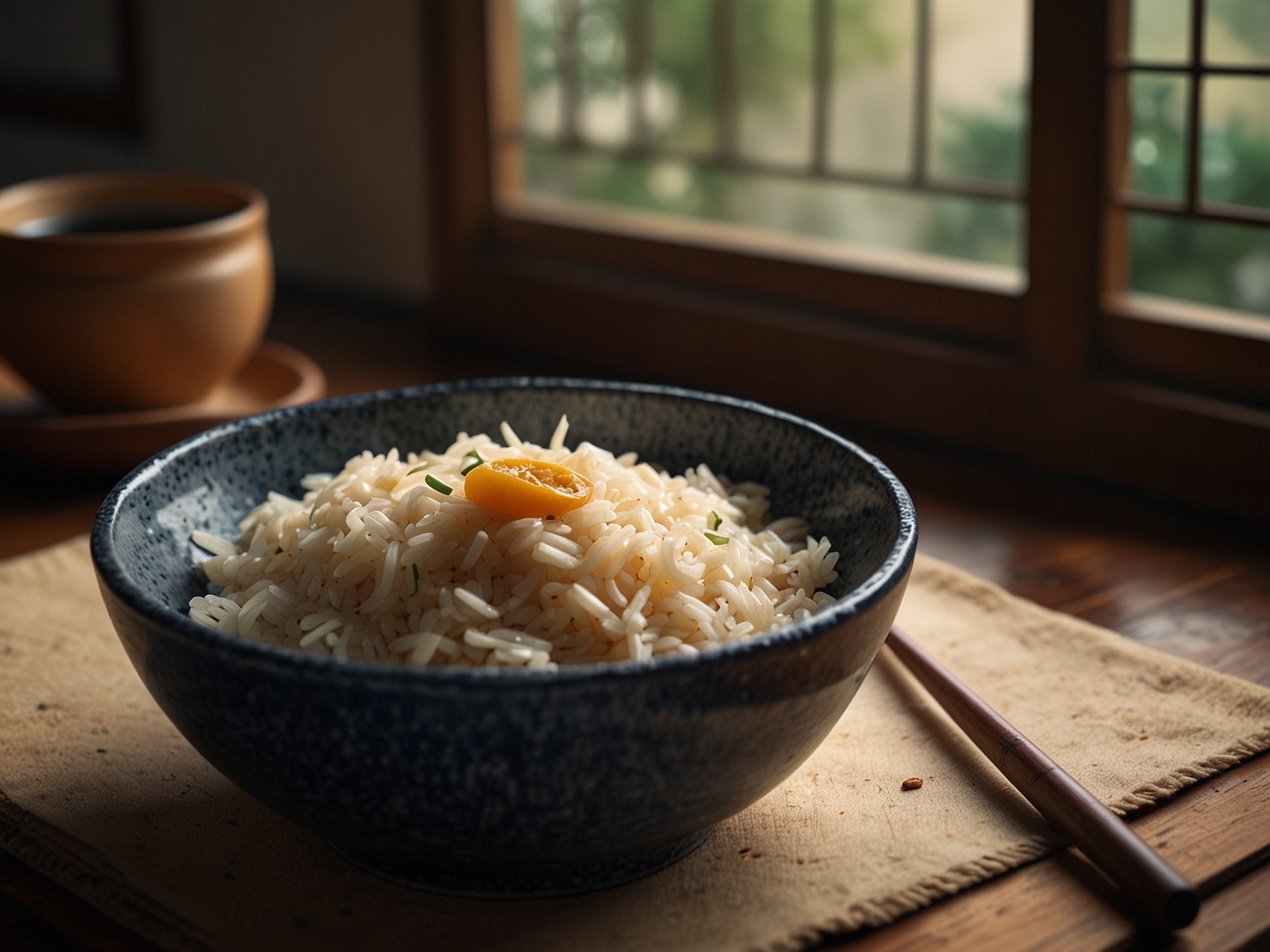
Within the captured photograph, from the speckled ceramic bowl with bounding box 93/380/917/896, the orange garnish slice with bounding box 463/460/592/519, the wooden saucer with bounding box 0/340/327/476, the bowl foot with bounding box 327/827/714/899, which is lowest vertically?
the bowl foot with bounding box 327/827/714/899

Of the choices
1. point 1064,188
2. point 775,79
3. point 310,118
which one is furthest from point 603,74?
point 1064,188

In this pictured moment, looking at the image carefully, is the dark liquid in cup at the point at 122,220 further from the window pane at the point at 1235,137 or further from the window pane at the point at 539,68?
the window pane at the point at 1235,137

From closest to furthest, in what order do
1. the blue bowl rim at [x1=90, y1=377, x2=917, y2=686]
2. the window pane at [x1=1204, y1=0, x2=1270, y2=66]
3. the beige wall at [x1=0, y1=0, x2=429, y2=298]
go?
the blue bowl rim at [x1=90, y1=377, x2=917, y2=686] < the window pane at [x1=1204, y1=0, x2=1270, y2=66] < the beige wall at [x1=0, y1=0, x2=429, y2=298]

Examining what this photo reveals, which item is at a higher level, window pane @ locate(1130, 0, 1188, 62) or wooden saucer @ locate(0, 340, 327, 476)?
window pane @ locate(1130, 0, 1188, 62)

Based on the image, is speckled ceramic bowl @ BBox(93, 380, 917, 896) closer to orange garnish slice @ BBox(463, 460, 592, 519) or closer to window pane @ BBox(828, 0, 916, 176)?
orange garnish slice @ BBox(463, 460, 592, 519)

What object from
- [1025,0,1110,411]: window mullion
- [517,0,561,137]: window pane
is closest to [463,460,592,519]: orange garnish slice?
[1025,0,1110,411]: window mullion

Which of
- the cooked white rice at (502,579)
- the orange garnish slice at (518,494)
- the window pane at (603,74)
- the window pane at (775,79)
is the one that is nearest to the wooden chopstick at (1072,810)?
the cooked white rice at (502,579)

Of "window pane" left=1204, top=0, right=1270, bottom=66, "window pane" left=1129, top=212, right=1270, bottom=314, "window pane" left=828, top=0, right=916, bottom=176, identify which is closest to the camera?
"window pane" left=1204, top=0, right=1270, bottom=66

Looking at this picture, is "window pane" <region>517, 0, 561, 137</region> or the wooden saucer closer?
the wooden saucer

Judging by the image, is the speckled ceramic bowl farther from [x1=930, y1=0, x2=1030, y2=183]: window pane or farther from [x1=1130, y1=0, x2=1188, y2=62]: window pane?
[x1=930, y1=0, x2=1030, y2=183]: window pane
